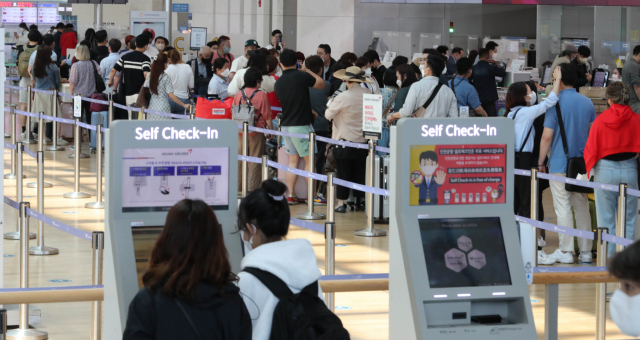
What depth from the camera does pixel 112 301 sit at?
2758 mm

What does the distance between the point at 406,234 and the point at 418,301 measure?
0.73 ft

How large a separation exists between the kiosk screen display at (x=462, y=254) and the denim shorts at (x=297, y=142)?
5.77m

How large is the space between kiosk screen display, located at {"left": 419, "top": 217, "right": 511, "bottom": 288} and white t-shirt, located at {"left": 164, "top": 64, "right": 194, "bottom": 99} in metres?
7.73

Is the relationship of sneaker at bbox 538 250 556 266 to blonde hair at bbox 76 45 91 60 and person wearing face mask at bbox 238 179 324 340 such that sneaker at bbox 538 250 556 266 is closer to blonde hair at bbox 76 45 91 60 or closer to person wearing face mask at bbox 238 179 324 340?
person wearing face mask at bbox 238 179 324 340

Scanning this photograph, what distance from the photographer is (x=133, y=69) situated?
36.8 feet

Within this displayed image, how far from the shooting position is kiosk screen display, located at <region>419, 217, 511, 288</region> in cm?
289

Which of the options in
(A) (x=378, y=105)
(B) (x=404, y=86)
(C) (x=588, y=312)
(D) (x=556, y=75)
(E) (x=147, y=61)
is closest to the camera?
(C) (x=588, y=312)

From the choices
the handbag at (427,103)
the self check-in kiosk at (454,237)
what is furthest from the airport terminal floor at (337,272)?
the self check-in kiosk at (454,237)

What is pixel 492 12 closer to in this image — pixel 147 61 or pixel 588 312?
pixel 147 61

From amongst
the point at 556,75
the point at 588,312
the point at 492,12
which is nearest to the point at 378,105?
the point at 556,75

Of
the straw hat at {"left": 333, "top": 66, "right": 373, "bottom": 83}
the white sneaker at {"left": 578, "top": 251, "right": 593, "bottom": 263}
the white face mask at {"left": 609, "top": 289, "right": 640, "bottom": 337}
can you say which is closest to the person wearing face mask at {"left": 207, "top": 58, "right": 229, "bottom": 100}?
the straw hat at {"left": 333, "top": 66, "right": 373, "bottom": 83}

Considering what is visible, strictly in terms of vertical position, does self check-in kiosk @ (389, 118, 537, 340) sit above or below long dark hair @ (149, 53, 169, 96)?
below

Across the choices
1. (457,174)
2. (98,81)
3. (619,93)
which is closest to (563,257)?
(619,93)

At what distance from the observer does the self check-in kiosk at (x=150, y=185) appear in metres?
2.71
